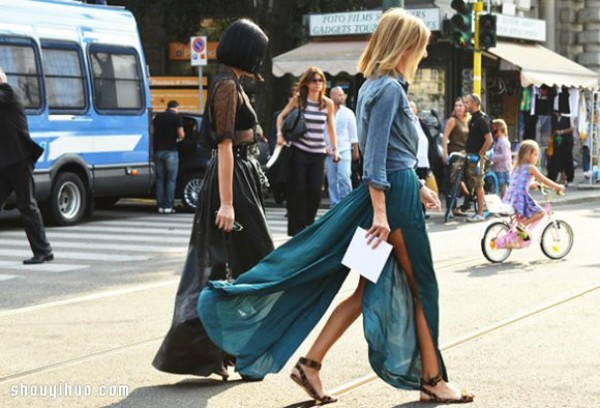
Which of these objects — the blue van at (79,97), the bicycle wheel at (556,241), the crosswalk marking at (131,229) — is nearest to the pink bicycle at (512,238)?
the bicycle wheel at (556,241)

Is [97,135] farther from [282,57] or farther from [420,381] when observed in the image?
[420,381]

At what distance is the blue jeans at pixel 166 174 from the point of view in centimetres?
1933

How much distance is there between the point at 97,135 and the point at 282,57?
8.45m

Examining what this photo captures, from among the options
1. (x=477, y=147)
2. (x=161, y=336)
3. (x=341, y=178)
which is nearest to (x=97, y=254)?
(x=341, y=178)

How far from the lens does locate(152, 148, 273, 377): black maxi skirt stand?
619 centimetres

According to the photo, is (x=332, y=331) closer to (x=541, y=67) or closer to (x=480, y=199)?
(x=480, y=199)

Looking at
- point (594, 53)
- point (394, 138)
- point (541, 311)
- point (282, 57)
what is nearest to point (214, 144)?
point (394, 138)

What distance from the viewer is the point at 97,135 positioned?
58.4ft

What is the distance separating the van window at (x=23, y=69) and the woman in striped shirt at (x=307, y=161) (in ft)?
16.6

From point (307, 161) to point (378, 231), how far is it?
683 centimetres

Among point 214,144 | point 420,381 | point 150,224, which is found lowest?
point 150,224

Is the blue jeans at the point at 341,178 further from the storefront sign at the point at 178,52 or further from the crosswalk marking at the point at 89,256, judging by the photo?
the storefront sign at the point at 178,52

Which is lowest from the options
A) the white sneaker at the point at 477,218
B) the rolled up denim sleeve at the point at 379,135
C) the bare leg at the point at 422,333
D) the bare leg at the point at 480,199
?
the white sneaker at the point at 477,218

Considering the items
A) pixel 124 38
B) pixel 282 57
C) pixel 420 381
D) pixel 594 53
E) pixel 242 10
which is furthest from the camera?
pixel 594 53
